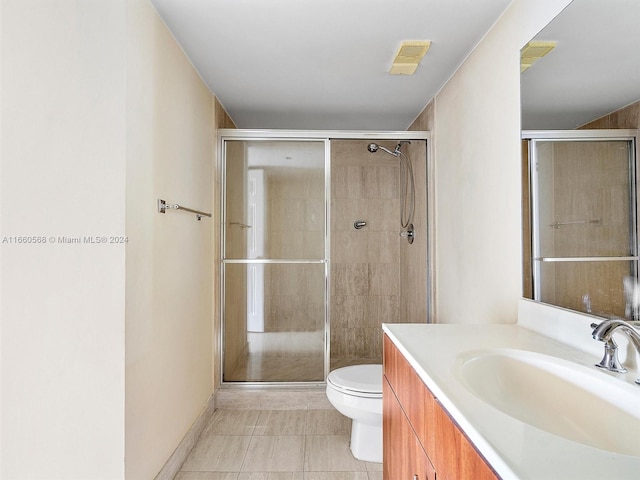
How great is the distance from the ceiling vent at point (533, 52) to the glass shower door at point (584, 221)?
314 millimetres

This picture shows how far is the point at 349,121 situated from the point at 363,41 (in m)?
1.31

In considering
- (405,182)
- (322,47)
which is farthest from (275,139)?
(405,182)

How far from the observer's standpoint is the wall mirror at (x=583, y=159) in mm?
1039

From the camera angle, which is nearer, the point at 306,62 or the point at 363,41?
the point at 363,41

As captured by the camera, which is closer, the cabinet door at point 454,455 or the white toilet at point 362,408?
the cabinet door at point 454,455

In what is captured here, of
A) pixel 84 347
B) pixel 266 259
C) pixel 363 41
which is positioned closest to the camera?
pixel 84 347

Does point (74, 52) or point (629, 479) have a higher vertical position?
point (74, 52)

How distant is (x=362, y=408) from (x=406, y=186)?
199 cm

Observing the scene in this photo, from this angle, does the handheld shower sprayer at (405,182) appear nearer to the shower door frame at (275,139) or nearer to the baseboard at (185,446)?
the shower door frame at (275,139)

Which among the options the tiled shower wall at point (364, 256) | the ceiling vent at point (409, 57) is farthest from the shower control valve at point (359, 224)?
the ceiling vent at point (409, 57)

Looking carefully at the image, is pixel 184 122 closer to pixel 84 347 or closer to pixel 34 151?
pixel 34 151

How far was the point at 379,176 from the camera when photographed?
11.8 feet

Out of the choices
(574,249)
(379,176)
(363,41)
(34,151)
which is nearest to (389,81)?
(363,41)

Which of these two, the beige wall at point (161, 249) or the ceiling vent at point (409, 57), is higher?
the ceiling vent at point (409, 57)
